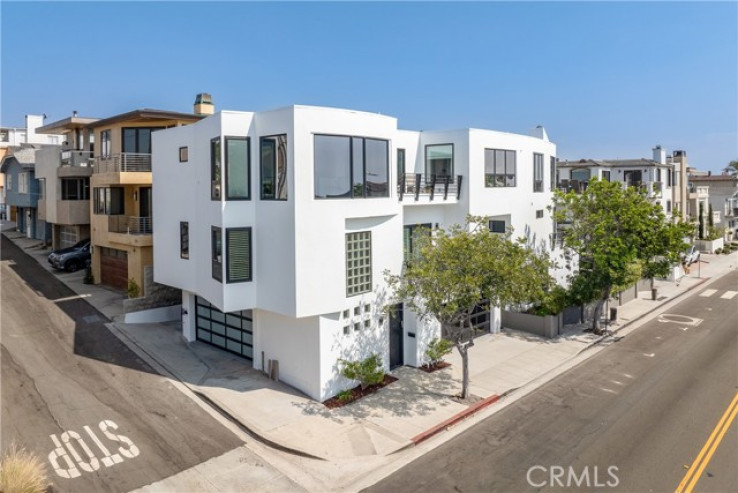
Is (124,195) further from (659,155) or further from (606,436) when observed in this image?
(659,155)

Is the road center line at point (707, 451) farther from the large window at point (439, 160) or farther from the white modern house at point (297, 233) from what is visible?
the large window at point (439, 160)

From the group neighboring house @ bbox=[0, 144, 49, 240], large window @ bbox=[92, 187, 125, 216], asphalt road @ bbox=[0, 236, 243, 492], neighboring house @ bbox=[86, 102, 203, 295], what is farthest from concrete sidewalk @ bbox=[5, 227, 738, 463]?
neighboring house @ bbox=[0, 144, 49, 240]

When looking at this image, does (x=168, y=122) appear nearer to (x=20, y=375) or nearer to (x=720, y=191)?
(x=20, y=375)

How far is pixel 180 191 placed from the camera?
1934cm

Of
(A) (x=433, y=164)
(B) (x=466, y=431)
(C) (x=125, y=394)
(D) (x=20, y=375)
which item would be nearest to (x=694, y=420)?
(B) (x=466, y=431)

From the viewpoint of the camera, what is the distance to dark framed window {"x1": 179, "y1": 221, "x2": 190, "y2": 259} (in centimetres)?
1903

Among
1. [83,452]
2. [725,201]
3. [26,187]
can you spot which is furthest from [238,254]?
[725,201]

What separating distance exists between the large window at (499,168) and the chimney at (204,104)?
51.4ft

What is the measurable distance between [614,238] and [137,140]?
23.8 m

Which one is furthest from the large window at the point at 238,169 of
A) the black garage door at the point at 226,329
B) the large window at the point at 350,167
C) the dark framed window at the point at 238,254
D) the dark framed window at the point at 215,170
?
the black garage door at the point at 226,329

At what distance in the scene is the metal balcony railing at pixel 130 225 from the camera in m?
25.2

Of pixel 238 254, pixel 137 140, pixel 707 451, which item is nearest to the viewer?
pixel 707 451

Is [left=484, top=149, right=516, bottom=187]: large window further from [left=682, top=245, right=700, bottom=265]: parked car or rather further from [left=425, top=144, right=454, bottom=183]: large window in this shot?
[left=682, top=245, right=700, bottom=265]: parked car

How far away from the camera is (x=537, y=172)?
26.0 meters
